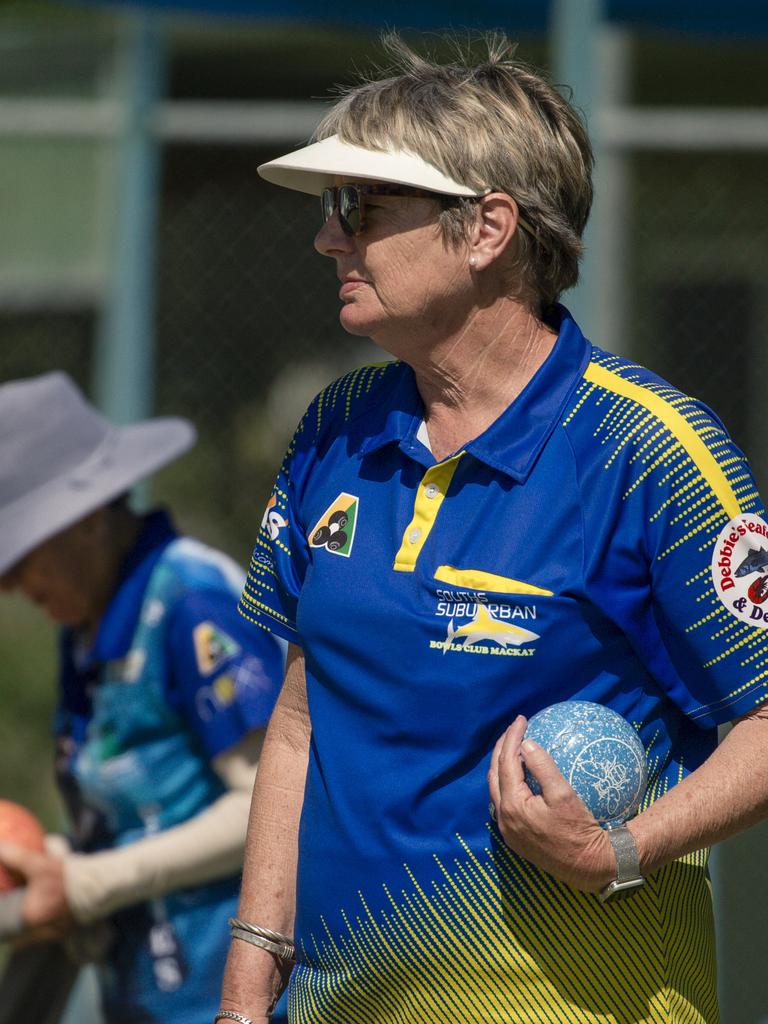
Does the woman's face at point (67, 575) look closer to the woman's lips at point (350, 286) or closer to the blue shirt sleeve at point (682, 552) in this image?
the woman's lips at point (350, 286)

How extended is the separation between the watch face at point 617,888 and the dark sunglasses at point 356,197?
37.8 inches

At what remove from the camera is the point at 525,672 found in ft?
6.69

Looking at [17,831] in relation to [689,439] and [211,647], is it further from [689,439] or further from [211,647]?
[689,439]

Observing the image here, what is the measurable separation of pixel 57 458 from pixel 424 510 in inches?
65.0

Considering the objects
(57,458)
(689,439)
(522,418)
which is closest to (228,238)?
(57,458)

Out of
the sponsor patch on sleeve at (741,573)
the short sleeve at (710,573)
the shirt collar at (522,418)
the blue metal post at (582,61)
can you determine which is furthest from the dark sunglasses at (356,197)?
the blue metal post at (582,61)

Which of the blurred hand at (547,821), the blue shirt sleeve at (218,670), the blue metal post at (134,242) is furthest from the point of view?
the blue metal post at (134,242)

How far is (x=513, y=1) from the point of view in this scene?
5051 millimetres

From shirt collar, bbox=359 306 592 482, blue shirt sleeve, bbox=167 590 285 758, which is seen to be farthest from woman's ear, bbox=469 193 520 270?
blue shirt sleeve, bbox=167 590 285 758

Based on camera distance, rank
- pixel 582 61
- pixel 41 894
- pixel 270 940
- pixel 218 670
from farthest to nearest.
→ 1. pixel 582 61
2. pixel 41 894
3. pixel 218 670
4. pixel 270 940

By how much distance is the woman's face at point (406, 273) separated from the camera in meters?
2.19

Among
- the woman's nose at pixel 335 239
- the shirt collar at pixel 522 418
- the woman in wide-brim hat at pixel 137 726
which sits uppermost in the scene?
the woman's nose at pixel 335 239

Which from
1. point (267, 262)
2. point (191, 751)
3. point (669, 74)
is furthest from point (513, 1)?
point (669, 74)

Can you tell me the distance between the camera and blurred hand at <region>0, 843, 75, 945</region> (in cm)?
333
